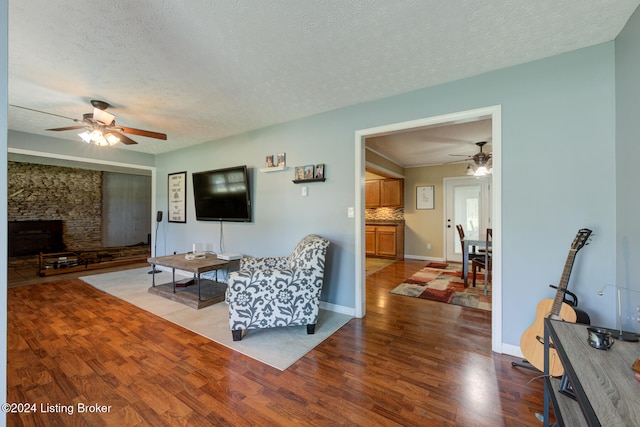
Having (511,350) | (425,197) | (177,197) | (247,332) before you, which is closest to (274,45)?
(247,332)

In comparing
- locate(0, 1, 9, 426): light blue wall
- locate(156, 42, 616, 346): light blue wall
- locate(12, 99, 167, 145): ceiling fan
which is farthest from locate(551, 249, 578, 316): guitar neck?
locate(12, 99, 167, 145): ceiling fan

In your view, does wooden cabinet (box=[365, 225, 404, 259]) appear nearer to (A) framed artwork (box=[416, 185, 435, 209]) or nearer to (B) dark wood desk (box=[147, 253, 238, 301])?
(A) framed artwork (box=[416, 185, 435, 209])

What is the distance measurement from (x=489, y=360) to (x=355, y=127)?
248cm

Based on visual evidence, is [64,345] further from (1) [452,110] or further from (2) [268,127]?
(1) [452,110]

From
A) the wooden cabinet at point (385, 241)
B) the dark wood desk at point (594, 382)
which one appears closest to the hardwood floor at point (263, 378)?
the dark wood desk at point (594, 382)

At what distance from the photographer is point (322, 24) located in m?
1.65

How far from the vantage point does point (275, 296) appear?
2.38 m

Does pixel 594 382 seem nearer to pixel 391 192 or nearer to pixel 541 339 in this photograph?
pixel 541 339

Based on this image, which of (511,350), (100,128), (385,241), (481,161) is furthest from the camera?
(385,241)

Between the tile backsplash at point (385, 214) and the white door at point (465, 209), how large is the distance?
112 centimetres

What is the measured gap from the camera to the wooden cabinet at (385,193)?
6.49m

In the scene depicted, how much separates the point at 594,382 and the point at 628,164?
1527mm

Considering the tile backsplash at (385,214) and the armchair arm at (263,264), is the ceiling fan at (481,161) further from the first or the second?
the armchair arm at (263,264)

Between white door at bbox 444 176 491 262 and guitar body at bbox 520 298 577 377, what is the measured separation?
4521mm
